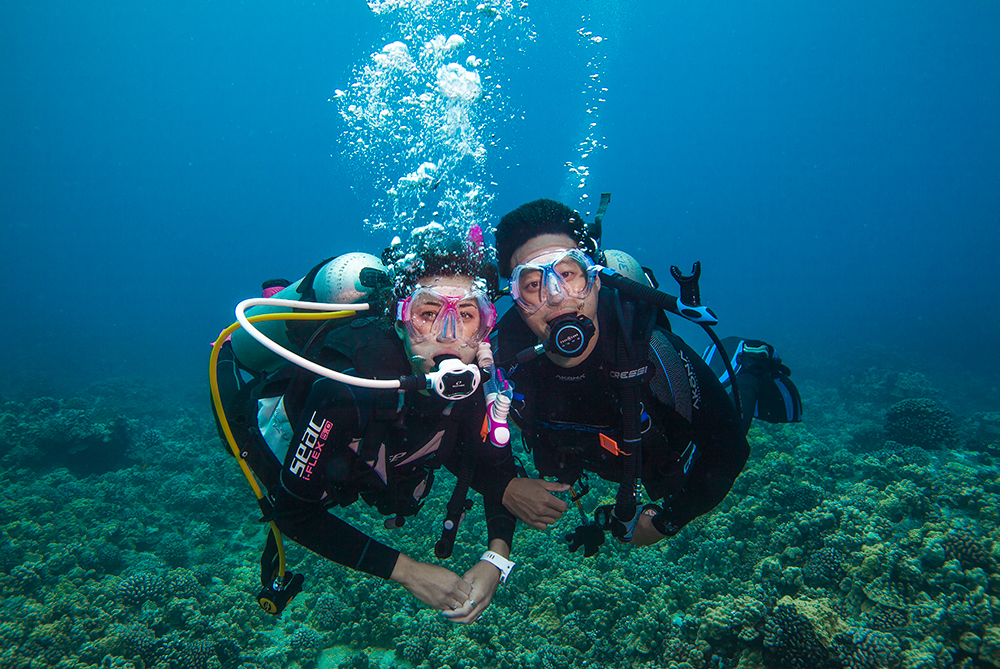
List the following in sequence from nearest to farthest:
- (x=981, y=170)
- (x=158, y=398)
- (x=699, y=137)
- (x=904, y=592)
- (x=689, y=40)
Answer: (x=904, y=592)
(x=158, y=398)
(x=689, y=40)
(x=981, y=170)
(x=699, y=137)

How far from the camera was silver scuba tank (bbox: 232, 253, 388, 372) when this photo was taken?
9.78 feet

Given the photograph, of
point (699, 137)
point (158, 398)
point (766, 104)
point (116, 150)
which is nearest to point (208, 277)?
point (116, 150)

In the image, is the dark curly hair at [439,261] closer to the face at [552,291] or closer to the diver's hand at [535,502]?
the face at [552,291]

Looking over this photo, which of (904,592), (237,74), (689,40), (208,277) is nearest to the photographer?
(904,592)

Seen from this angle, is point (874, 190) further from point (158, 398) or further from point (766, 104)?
point (158, 398)

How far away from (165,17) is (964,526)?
4391 inches

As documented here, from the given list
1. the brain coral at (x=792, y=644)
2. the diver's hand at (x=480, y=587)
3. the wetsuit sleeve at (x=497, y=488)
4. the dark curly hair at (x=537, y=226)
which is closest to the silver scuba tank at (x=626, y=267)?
the dark curly hair at (x=537, y=226)

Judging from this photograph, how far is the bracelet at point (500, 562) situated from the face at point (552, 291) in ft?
4.17

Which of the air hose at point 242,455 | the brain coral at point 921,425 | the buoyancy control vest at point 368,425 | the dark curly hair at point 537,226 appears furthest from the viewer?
the brain coral at point 921,425

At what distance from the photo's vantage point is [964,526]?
13.0 ft

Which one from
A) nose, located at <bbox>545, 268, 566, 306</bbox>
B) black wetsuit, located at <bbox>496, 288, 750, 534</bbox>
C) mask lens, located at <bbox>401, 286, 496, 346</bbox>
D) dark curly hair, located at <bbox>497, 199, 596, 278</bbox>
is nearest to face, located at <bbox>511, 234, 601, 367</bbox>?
nose, located at <bbox>545, 268, 566, 306</bbox>

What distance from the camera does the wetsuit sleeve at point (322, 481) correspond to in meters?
2.07

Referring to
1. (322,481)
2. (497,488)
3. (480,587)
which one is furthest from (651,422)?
(322,481)

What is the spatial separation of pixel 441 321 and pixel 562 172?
82983mm
